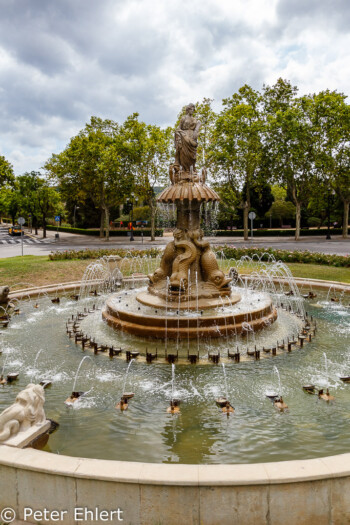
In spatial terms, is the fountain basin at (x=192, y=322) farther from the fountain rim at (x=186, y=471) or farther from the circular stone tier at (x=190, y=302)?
the fountain rim at (x=186, y=471)

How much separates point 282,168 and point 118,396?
3514cm

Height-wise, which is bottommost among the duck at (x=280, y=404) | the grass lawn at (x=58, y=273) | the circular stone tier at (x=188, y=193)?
the duck at (x=280, y=404)

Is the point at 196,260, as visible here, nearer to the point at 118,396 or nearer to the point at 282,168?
the point at 118,396

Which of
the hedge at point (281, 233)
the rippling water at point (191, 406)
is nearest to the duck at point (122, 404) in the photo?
the rippling water at point (191, 406)

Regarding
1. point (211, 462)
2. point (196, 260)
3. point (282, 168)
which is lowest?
point (211, 462)

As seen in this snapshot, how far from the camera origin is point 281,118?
35156 millimetres

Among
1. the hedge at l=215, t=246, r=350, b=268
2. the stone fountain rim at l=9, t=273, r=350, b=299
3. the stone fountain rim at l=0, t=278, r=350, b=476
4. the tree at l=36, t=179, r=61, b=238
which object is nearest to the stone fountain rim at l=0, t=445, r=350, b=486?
the stone fountain rim at l=0, t=278, r=350, b=476

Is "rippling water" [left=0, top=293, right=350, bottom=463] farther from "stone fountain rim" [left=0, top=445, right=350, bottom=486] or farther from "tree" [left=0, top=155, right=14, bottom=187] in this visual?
"tree" [left=0, top=155, right=14, bottom=187]

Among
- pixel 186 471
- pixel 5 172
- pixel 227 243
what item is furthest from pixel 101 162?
pixel 186 471

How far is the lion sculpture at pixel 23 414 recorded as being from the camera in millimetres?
4480

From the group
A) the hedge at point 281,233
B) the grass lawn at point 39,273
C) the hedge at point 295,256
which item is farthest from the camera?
the hedge at point 281,233

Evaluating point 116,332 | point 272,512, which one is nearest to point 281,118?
point 116,332

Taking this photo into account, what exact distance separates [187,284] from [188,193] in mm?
2609

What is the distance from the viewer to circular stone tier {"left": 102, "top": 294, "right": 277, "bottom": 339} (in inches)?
364
